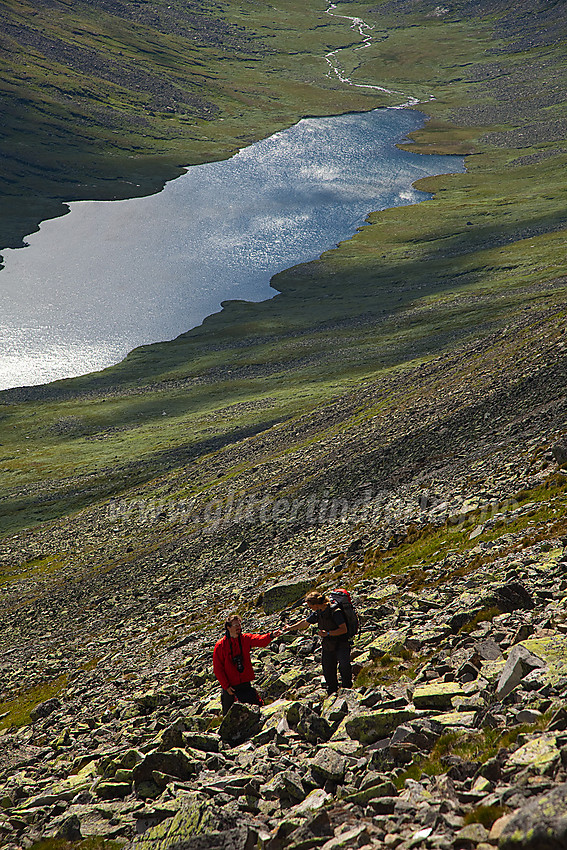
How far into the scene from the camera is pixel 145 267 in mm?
162250

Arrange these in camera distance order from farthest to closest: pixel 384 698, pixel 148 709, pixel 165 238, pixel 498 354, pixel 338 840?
pixel 165 238 → pixel 498 354 → pixel 148 709 → pixel 384 698 → pixel 338 840

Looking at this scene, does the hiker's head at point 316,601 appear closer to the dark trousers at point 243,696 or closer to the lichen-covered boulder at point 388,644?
the lichen-covered boulder at point 388,644

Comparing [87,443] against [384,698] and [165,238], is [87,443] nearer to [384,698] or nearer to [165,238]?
[384,698]

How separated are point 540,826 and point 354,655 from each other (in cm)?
1014

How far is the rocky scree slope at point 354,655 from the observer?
10375mm

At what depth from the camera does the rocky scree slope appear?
408 inches

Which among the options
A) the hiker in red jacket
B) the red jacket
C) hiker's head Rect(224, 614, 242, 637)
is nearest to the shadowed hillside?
the hiker in red jacket

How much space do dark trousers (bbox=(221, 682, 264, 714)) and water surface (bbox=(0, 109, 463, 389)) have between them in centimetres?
11090

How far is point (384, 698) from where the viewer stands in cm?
1352

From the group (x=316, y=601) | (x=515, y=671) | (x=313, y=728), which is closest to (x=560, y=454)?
(x=316, y=601)

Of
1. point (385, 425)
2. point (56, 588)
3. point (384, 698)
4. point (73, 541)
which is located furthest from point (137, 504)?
point (384, 698)

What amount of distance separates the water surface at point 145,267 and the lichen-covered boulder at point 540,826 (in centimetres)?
12006

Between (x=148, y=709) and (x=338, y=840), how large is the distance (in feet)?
41.7

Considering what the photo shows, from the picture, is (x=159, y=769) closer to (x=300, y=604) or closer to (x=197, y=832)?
(x=197, y=832)
